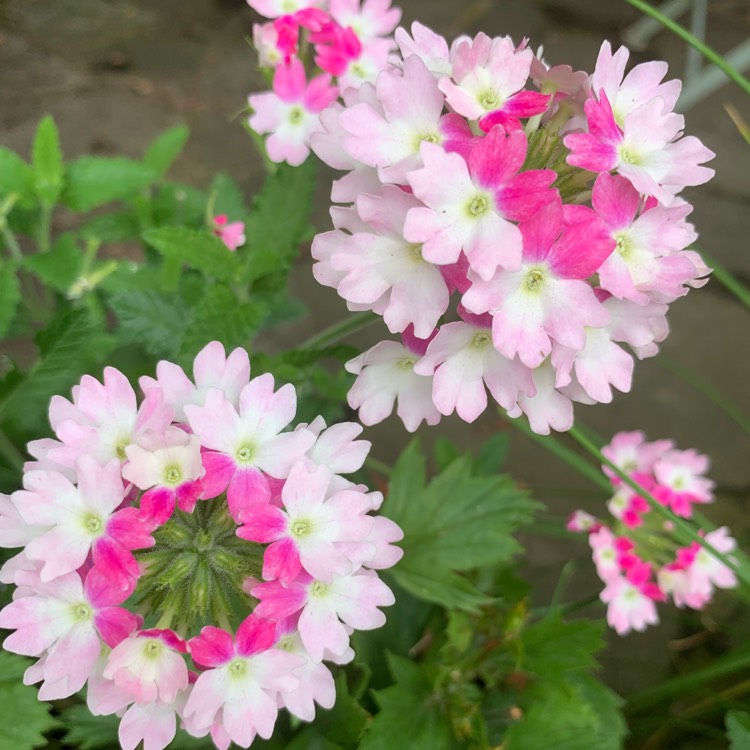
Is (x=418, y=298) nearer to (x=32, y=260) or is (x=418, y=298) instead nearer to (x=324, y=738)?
(x=324, y=738)

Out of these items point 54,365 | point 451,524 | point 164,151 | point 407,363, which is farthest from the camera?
point 164,151

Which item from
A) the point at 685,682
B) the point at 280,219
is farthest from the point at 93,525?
the point at 685,682

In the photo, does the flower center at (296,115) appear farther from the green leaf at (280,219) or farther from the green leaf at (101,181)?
the green leaf at (101,181)

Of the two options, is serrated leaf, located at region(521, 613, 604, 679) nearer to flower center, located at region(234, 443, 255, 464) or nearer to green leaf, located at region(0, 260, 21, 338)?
flower center, located at region(234, 443, 255, 464)

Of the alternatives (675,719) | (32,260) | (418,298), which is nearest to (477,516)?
(675,719)

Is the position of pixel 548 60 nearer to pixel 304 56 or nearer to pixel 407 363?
pixel 304 56
